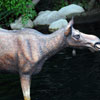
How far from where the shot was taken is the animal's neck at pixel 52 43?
5.93 metres

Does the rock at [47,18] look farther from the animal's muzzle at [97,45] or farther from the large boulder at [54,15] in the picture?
the animal's muzzle at [97,45]

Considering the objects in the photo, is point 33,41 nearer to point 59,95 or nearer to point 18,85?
point 59,95

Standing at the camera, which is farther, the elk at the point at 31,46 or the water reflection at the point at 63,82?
the water reflection at the point at 63,82

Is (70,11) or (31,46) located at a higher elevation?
(31,46)

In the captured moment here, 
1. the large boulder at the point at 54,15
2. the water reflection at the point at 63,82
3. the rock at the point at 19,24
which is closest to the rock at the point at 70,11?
the large boulder at the point at 54,15

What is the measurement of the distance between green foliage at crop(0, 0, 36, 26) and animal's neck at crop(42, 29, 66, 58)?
12739 mm

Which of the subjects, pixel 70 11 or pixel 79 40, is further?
pixel 70 11

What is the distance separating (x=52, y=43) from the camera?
236 inches

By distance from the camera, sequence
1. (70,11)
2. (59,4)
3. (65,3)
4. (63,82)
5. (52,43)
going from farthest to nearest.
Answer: (59,4), (65,3), (70,11), (63,82), (52,43)

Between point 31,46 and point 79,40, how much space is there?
0.84 metres

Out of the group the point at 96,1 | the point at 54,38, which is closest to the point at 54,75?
the point at 54,38

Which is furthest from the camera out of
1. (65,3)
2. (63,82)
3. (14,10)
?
(65,3)

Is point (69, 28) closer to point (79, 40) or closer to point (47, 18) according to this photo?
point (79, 40)

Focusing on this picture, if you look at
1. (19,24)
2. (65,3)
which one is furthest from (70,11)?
(19,24)
